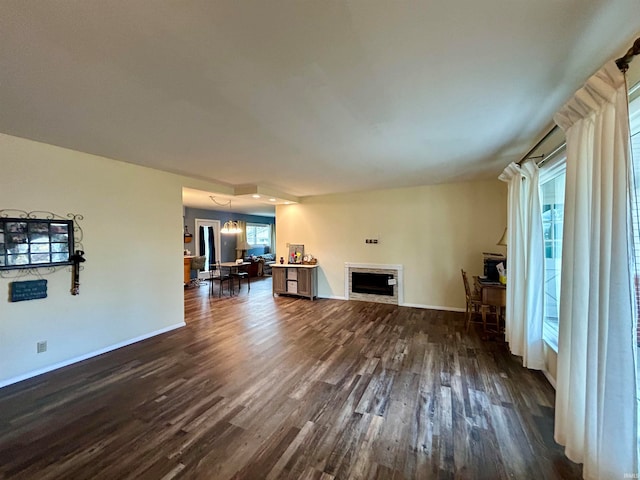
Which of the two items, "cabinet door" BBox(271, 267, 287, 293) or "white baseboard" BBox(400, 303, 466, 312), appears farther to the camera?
"cabinet door" BBox(271, 267, 287, 293)

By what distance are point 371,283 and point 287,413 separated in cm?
411

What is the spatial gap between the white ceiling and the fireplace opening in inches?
136

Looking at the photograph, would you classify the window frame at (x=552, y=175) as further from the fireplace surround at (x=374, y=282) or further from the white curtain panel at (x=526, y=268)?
the fireplace surround at (x=374, y=282)

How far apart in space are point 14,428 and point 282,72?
11.0ft

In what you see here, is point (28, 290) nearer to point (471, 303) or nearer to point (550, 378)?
point (550, 378)

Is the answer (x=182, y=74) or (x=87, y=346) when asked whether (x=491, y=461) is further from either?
(x=87, y=346)

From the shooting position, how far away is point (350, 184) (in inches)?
205

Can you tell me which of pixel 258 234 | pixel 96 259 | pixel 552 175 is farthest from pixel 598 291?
pixel 258 234

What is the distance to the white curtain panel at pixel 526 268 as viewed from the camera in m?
2.72

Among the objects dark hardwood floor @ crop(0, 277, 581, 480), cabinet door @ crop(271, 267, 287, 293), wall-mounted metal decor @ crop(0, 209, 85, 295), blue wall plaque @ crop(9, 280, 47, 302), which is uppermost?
wall-mounted metal decor @ crop(0, 209, 85, 295)

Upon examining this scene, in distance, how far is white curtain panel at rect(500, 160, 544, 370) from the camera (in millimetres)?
2721

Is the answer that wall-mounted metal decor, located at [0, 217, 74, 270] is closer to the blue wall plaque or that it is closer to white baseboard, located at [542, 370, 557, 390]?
the blue wall plaque

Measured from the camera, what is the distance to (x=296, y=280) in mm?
6461

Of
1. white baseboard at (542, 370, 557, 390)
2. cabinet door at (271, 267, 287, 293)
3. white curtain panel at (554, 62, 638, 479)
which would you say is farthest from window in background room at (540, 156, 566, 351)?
cabinet door at (271, 267, 287, 293)
